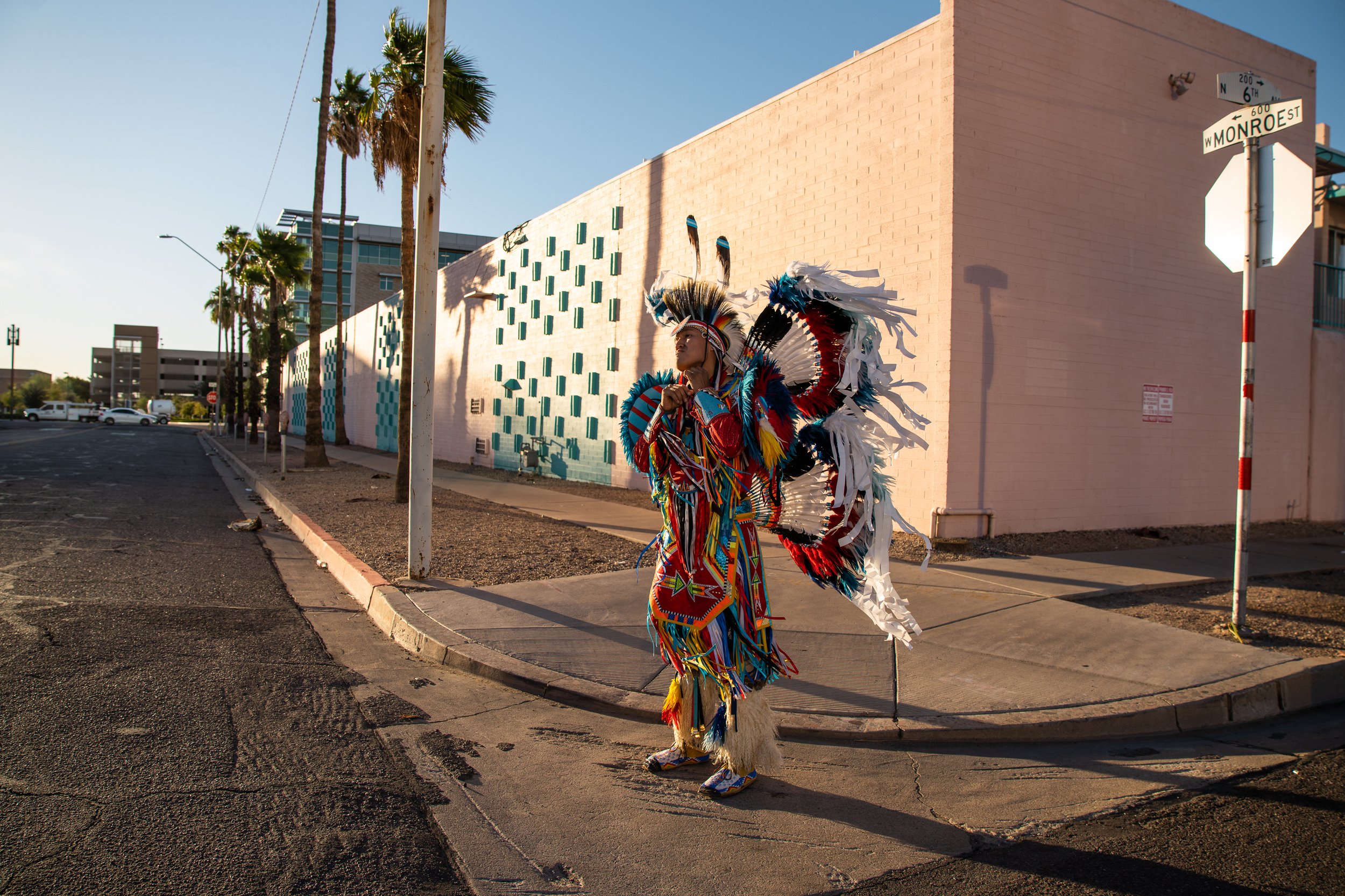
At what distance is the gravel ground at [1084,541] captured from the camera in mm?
8648

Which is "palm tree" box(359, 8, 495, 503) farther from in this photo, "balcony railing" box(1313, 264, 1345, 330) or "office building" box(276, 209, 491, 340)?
"office building" box(276, 209, 491, 340)

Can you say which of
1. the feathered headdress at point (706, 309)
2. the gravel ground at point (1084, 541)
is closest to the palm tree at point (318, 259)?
the gravel ground at point (1084, 541)

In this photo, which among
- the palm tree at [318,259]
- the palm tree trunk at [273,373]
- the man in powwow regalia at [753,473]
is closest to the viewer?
the man in powwow regalia at [753,473]

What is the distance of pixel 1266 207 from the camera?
20.1 feet

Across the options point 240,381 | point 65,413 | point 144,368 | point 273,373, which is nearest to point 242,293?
point 240,381

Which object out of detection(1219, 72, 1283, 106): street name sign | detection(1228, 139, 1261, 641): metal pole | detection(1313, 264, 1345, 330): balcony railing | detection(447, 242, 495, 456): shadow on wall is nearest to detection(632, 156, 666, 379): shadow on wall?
detection(447, 242, 495, 456): shadow on wall

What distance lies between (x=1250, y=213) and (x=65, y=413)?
292ft

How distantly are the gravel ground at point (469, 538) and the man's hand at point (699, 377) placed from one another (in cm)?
424

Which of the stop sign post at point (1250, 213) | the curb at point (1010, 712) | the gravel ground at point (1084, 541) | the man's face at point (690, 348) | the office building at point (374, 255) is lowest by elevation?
the curb at point (1010, 712)

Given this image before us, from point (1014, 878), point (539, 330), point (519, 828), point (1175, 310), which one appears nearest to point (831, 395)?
point (1014, 878)

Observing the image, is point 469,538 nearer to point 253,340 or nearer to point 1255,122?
point 1255,122

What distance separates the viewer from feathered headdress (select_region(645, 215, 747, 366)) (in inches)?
139

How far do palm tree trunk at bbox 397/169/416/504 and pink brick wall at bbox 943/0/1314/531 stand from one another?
303 inches

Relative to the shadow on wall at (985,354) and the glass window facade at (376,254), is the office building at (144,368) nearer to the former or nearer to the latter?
the glass window facade at (376,254)
